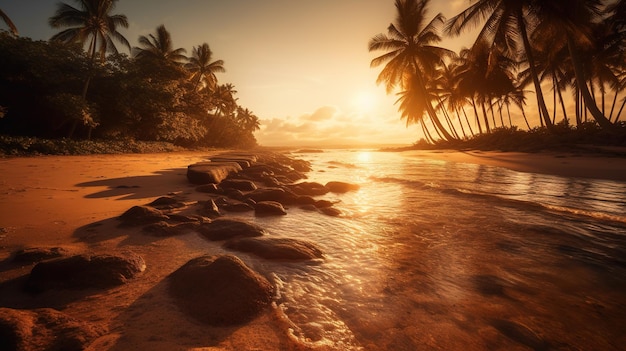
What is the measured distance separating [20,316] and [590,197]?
28.2 ft

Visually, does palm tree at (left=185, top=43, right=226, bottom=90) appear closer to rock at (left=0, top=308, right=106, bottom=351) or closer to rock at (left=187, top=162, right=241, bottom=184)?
rock at (left=187, top=162, right=241, bottom=184)

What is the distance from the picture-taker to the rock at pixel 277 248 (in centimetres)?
282

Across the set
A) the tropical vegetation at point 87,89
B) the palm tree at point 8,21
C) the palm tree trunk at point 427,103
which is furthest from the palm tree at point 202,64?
the palm tree trunk at point 427,103

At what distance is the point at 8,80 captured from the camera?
1456 cm

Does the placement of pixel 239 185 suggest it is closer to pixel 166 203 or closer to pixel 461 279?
pixel 166 203

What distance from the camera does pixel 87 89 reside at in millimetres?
17109

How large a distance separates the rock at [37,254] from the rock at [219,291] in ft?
4.10

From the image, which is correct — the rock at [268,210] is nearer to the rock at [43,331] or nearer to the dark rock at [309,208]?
the dark rock at [309,208]

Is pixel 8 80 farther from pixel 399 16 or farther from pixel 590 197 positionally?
pixel 399 16

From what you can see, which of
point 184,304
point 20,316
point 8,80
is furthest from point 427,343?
point 8,80

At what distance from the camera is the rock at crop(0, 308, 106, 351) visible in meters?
1.29

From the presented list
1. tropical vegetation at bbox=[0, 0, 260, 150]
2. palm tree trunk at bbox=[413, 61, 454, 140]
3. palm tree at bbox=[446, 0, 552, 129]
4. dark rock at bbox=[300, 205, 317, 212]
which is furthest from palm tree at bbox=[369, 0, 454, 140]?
dark rock at bbox=[300, 205, 317, 212]

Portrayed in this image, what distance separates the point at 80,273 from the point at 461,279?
322 cm

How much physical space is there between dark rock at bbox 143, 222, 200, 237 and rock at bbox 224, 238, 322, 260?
75 centimetres
